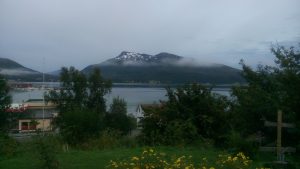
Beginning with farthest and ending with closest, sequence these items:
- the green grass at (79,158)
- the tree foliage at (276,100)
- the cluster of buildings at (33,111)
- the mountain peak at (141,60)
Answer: the mountain peak at (141,60), the cluster of buildings at (33,111), the tree foliage at (276,100), the green grass at (79,158)

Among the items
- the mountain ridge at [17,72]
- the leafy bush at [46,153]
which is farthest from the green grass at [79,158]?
the mountain ridge at [17,72]

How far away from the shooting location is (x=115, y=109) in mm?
61312

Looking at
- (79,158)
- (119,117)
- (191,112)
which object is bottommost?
(119,117)

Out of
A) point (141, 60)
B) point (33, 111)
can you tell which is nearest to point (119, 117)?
point (33, 111)

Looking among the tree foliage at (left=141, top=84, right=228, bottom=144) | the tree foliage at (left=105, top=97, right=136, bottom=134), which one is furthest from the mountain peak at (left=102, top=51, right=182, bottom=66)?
the tree foliage at (left=141, top=84, right=228, bottom=144)

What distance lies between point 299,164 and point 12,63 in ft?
161

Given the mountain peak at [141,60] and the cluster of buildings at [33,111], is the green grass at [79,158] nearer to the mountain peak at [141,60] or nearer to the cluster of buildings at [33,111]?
the cluster of buildings at [33,111]

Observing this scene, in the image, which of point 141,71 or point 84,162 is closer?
point 84,162

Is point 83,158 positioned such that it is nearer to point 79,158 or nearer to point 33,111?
point 79,158

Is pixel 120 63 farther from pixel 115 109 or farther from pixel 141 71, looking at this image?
pixel 115 109

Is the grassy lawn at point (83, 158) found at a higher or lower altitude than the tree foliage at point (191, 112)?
lower

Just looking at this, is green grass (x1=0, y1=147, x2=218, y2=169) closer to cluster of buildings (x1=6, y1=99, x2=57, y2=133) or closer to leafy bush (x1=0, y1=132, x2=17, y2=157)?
leafy bush (x1=0, y1=132, x2=17, y2=157)

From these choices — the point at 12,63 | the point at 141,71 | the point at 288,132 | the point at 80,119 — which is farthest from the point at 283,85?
the point at 141,71

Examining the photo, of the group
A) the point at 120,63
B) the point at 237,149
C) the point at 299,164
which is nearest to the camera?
the point at 299,164
